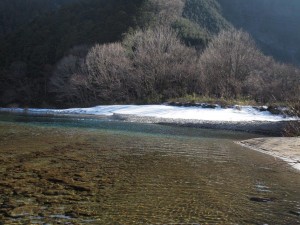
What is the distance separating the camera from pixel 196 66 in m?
53.6

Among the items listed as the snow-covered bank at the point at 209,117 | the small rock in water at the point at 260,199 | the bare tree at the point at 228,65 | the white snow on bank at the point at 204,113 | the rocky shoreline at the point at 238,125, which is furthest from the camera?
the bare tree at the point at 228,65

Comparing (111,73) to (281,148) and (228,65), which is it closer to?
(228,65)

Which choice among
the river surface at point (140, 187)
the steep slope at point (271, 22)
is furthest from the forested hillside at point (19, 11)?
the river surface at point (140, 187)

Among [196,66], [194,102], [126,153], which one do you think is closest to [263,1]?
[196,66]

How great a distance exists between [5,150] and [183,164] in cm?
599

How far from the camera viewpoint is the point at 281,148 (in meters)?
15.6

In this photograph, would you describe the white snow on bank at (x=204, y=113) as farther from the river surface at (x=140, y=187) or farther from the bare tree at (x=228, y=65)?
the river surface at (x=140, y=187)

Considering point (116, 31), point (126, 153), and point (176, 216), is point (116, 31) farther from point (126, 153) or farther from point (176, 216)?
point (176, 216)

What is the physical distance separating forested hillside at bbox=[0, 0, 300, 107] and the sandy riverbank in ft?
57.4

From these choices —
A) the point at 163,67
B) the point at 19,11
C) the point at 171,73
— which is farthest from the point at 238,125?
the point at 19,11

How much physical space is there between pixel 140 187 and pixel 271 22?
112367 mm

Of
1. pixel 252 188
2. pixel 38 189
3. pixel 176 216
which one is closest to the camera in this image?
pixel 176 216

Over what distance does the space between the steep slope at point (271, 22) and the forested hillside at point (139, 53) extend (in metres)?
0.38

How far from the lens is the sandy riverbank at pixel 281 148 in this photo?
43.4 feet
